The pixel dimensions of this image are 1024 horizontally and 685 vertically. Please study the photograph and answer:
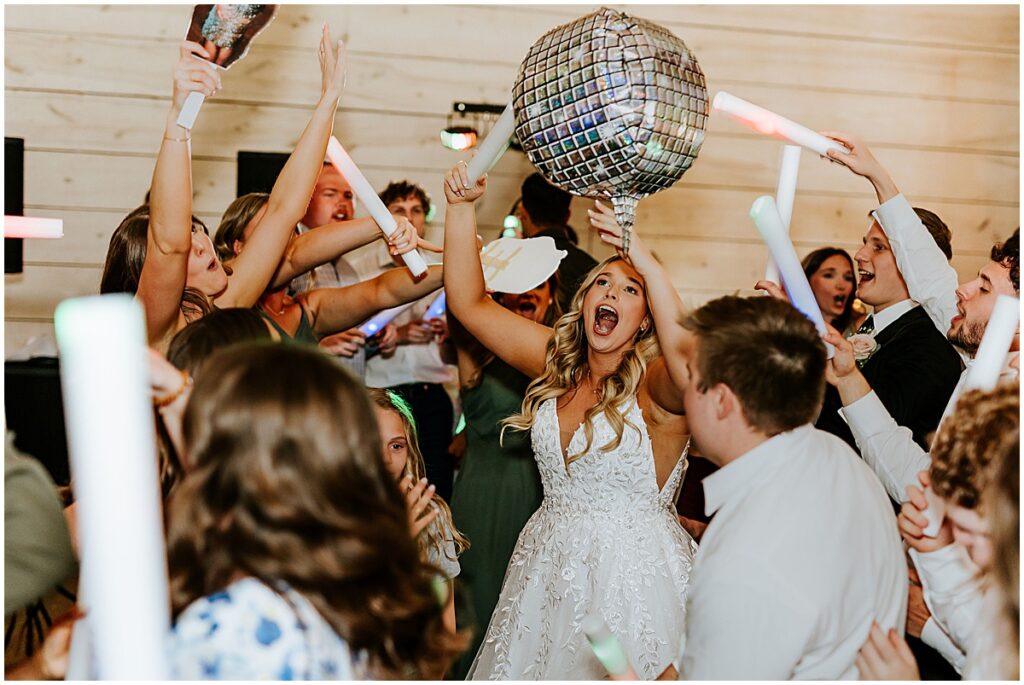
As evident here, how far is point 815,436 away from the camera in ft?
4.55

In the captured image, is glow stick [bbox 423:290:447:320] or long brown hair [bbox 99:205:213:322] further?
glow stick [bbox 423:290:447:320]

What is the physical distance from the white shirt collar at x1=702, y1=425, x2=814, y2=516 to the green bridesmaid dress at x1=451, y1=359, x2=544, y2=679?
1281 millimetres

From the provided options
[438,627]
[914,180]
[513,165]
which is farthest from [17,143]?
[914,180]

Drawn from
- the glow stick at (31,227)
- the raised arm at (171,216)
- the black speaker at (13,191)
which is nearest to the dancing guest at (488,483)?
the raised arm at (171,216)

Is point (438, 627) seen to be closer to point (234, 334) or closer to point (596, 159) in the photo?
point (234, 334)

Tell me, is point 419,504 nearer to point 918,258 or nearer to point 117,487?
point 117,487

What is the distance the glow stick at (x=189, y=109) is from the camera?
1841 mm

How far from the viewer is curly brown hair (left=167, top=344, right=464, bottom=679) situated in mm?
1073

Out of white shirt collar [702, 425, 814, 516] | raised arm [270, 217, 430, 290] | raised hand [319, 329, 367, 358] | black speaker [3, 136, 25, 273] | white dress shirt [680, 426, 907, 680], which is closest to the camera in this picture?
white dress shirt [680, 426, 907, 680]

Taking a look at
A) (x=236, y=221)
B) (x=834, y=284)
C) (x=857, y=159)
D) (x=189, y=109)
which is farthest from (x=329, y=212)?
(x=857, y=159)

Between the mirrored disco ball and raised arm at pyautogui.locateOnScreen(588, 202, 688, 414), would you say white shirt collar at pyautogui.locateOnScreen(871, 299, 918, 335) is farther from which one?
the mirrored disco ball

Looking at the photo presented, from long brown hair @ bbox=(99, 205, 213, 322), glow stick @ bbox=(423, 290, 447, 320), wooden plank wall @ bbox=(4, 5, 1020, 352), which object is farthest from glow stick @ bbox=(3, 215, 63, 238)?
wooden plank wall @ bbox=(4, 5, 1020, 352)

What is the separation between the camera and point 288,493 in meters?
1.07

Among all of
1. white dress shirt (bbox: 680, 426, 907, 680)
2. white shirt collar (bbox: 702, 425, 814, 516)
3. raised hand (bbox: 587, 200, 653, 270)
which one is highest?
raised hand (bbox: 587, 200, 653, 270)
